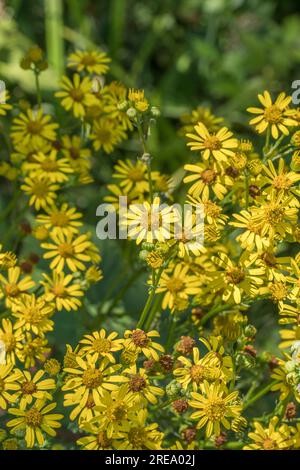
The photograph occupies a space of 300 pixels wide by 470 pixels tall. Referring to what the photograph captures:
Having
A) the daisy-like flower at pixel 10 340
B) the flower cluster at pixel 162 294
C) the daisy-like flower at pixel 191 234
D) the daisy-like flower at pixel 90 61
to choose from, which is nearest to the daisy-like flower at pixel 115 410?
the flower cluster at pixel 162 294

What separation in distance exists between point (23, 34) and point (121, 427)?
10.9 ft

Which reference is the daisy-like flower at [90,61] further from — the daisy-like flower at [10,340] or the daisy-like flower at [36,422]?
the daisy-like flower at [36,422]

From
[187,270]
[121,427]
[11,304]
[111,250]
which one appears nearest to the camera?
[121,427]

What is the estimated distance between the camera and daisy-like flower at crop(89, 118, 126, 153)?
2768 mm

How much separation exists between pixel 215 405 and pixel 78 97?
1343mm

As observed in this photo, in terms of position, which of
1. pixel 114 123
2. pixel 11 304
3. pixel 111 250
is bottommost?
pixel 11 304

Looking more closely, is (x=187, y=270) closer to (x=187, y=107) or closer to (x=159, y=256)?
(x=159, y=256)

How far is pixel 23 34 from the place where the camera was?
15.4ft

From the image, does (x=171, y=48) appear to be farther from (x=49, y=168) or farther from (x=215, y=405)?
(x=215, y=405)

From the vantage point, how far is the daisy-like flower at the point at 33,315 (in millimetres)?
2289

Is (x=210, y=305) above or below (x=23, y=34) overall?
below

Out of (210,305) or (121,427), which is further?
(210,305)

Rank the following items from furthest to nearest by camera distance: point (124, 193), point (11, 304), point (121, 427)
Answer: point (124, 193), point (11, 304), point (121, 427)
